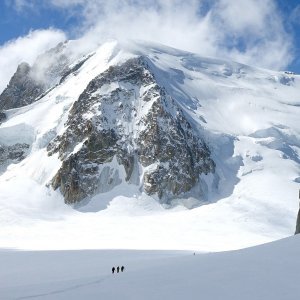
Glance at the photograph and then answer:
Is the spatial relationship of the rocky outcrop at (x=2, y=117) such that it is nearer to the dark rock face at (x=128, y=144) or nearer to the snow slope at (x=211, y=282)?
the dark rock face at (x=128, y=144)

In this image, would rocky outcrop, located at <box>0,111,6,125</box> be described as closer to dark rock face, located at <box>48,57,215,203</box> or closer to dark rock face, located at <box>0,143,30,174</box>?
dark rock face, located at <box>0,143,30,174</box>

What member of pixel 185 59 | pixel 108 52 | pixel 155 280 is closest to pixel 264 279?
pixel 155 280

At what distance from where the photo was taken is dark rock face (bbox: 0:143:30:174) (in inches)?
4702

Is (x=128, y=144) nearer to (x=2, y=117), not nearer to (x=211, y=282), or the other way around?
(x=2, y=117)

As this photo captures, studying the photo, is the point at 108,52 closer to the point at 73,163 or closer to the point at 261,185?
the point at 73,163

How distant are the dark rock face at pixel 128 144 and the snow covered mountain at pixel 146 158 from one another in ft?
0.80

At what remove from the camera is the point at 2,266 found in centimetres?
4438

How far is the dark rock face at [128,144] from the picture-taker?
106 metres

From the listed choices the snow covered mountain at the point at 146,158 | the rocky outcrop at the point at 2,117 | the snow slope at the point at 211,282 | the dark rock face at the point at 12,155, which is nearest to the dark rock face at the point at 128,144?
the snow covered mountain at the point at 146,158

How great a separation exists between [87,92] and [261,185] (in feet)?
155

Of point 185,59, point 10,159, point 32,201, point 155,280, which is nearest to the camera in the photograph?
point 155,280

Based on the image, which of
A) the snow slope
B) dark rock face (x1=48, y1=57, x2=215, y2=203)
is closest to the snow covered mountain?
dark rock face (x1=48, y1=57, x2=215, y2=203)

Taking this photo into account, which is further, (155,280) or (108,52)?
(108,52)

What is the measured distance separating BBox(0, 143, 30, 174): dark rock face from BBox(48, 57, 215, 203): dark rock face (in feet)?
29.0
